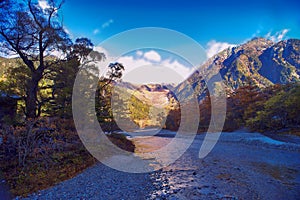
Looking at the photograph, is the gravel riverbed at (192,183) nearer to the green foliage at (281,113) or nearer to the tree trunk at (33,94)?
the tree trunk at (33,94)

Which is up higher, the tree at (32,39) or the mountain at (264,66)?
the mountain at (264,66)

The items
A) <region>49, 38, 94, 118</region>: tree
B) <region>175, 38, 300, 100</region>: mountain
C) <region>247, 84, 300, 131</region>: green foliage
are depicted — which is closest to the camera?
<region>49, 38, 94, 118</region>: tree

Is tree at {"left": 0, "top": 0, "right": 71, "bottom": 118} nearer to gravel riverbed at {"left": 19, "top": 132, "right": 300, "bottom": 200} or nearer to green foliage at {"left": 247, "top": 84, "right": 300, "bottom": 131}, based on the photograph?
gravel riverbed at {"left": 19, "top": 132, "right": 300, "bottom": 200}

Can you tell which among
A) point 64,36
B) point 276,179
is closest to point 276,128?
point 276,179

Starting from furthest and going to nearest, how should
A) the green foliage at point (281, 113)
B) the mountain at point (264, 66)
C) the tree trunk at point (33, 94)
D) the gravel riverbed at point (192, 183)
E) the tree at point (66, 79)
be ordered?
1. the mountain at point (264, 66)
2. the green foliage at point (281, 113)
3. the tree at point (66, 79)
4. the tree trunk at point (33, 94)
5. the gravel riverbed at point (192, 183)

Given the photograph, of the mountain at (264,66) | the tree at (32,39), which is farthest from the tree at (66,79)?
the mountain at (264,66)

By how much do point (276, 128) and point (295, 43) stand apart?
114 m

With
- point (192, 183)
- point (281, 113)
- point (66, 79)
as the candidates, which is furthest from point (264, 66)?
point (192, 183)

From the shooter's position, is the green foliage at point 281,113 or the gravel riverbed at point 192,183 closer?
the gravel riverbed at point 192,183

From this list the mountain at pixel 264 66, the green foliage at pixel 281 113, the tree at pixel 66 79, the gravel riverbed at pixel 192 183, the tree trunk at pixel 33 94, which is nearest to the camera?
the gravel riverbed at pixel 192 183

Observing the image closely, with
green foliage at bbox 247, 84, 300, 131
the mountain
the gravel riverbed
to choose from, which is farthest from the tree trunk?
the mountain

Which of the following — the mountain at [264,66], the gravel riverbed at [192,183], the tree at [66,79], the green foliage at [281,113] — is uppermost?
the mountain at [264,66]

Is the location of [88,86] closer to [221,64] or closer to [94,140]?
[94,140]

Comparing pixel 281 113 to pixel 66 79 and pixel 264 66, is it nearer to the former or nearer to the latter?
pixel 66 79
